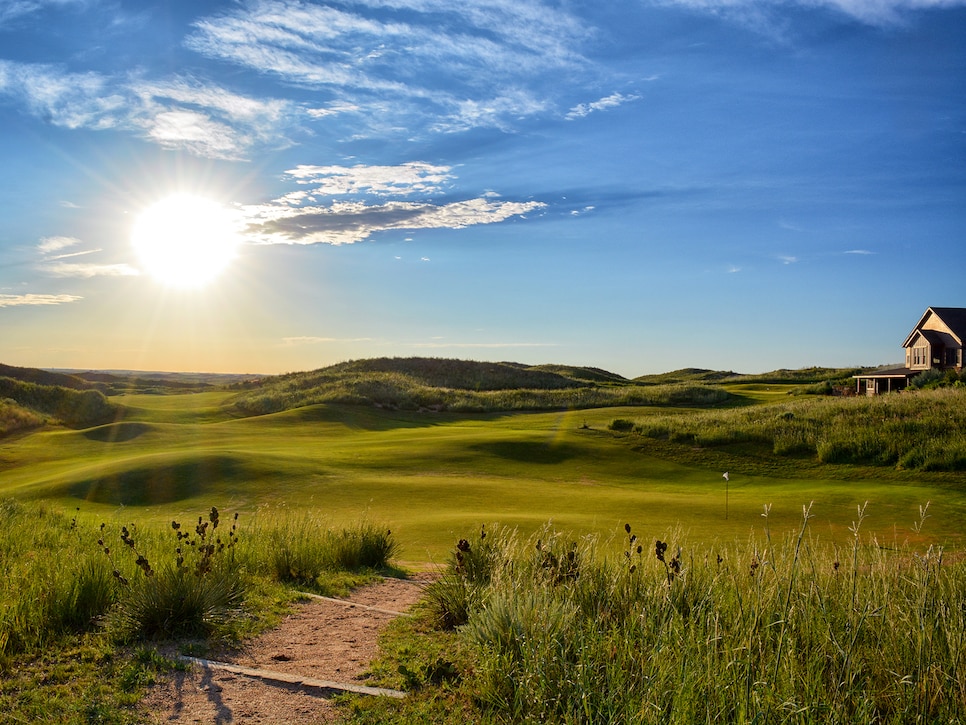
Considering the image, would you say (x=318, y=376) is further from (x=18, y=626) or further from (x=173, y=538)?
(x=18, y=626)

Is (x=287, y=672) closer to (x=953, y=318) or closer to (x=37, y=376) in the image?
(x=953, y=318)

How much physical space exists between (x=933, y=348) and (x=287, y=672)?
49554 mm

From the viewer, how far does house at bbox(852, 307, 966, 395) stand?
4388cm

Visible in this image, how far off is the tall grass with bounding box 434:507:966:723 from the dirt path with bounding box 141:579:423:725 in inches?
49.8

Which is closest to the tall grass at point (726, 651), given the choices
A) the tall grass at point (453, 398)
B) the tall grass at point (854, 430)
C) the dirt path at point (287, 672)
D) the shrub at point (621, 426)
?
the dirt path at point (287, 672)

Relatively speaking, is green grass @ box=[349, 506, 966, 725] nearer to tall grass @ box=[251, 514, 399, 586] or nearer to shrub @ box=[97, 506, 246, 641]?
shrub @ box=[97, 506, 246, 641]

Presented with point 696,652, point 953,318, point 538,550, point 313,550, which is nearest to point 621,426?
point 313,550

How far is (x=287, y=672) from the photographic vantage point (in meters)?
6.20

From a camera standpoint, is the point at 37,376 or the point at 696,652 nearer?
the point at 696,652

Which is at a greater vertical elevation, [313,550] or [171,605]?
[171,605]

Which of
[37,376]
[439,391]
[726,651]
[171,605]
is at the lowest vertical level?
[171,605]

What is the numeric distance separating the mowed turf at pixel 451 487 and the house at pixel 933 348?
23.2 m

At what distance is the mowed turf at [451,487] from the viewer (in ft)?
45.0

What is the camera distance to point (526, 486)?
65.6ft
